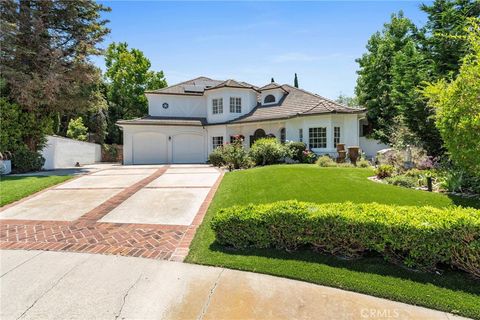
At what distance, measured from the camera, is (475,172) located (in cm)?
743

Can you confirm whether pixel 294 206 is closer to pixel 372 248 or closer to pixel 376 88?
pixel 372 248

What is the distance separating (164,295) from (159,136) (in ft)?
70.9

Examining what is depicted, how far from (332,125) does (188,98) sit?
1389 centimetres

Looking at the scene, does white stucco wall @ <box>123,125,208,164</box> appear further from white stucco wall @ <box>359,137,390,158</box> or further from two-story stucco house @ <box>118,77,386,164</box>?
white stucco wall @ <box>359,137,390,158</box>

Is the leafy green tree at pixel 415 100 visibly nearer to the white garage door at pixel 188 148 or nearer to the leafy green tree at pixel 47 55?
the white garage door at pixel 188 148

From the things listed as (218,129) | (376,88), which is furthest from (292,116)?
(376,88)

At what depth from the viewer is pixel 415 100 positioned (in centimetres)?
1452

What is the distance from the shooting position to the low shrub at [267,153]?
679 inches

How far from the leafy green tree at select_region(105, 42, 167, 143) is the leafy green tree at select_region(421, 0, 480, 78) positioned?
3066cm

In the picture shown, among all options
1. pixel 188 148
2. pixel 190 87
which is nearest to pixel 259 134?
pixel 188 148

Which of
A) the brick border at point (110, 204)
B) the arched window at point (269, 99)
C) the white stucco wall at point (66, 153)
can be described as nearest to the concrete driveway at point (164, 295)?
the brick border at point (110, 204)

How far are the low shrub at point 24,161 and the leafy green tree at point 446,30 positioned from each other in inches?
928

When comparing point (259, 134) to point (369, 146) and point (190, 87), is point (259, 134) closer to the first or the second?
point (190, 87)

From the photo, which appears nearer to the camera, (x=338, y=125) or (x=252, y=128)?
(x=338, y=125)
